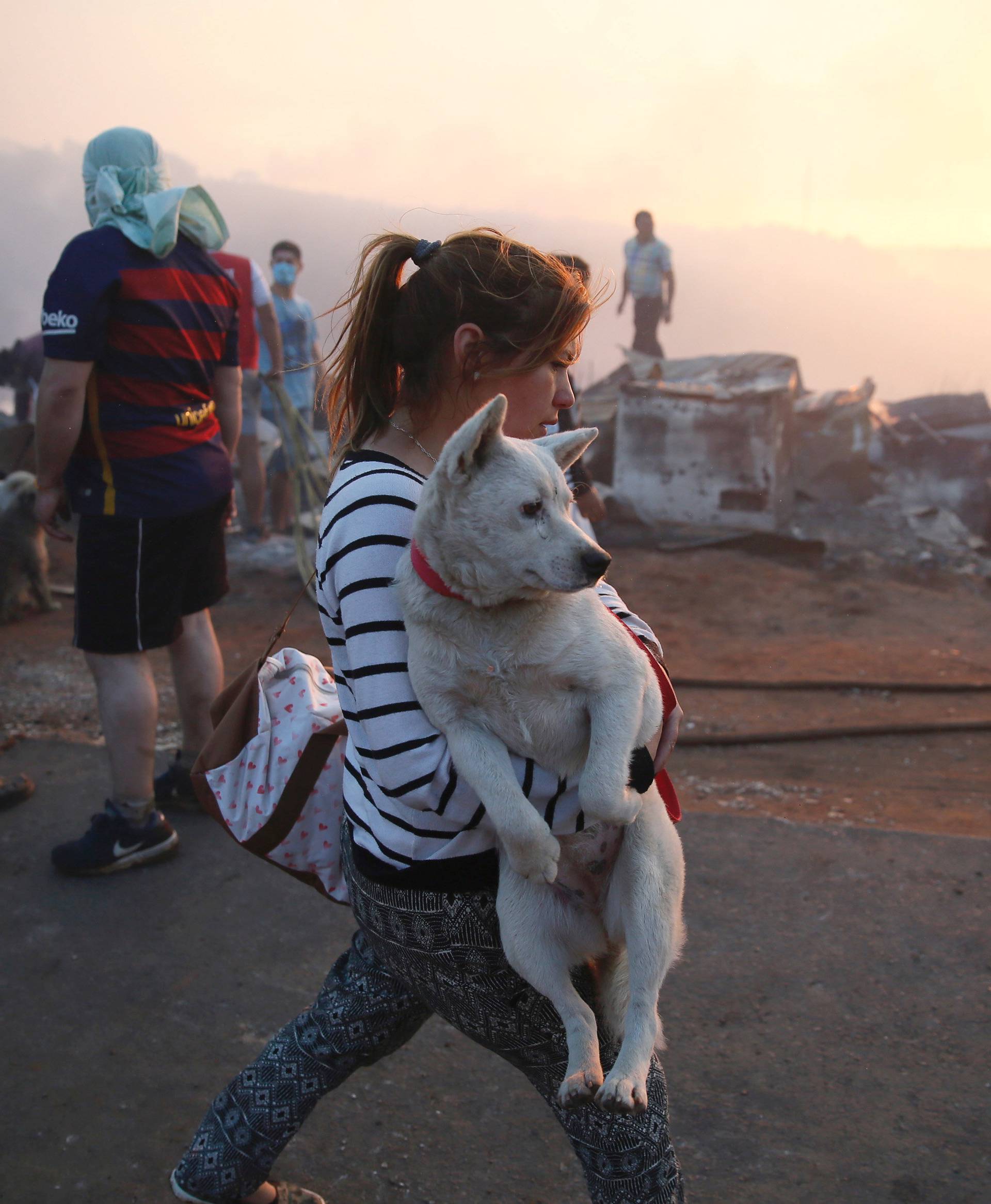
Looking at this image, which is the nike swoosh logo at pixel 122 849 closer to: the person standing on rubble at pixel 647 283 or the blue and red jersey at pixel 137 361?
the blue and red jersey at pixel 137 361

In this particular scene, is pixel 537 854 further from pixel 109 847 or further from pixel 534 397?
pixel 109 847

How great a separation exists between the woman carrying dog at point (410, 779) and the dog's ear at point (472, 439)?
0.40 feet

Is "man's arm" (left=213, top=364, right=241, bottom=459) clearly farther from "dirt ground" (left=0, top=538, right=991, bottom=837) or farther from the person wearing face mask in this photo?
the person wearing face mask

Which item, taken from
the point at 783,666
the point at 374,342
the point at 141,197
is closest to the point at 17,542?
the point at 141,197

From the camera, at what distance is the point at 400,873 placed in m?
1.58

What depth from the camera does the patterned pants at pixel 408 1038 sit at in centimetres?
A: 150

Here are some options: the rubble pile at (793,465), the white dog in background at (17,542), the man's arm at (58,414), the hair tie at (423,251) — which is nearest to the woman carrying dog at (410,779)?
the hair tie at (423,251)

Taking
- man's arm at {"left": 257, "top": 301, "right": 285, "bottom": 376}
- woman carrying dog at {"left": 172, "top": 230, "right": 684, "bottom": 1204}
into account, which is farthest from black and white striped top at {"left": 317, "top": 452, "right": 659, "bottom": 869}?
man's arm at {"left": 257, "top": 301, "right": 285, "bottom": 376}

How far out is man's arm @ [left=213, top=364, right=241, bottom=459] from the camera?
11.8 feet

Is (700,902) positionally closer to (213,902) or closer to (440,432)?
(213,902)

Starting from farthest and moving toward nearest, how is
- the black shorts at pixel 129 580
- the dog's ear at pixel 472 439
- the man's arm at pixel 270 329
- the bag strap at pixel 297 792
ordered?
the man's arm at pixel 270 329, the black shorts at pixel 129 580, the bag strap at pixel 297 792, the dog's ear at pixel 472 439

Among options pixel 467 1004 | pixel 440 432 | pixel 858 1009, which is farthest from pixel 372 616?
pixel 858 1009

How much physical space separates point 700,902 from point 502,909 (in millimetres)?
1737

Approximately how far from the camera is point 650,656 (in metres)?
1.72
